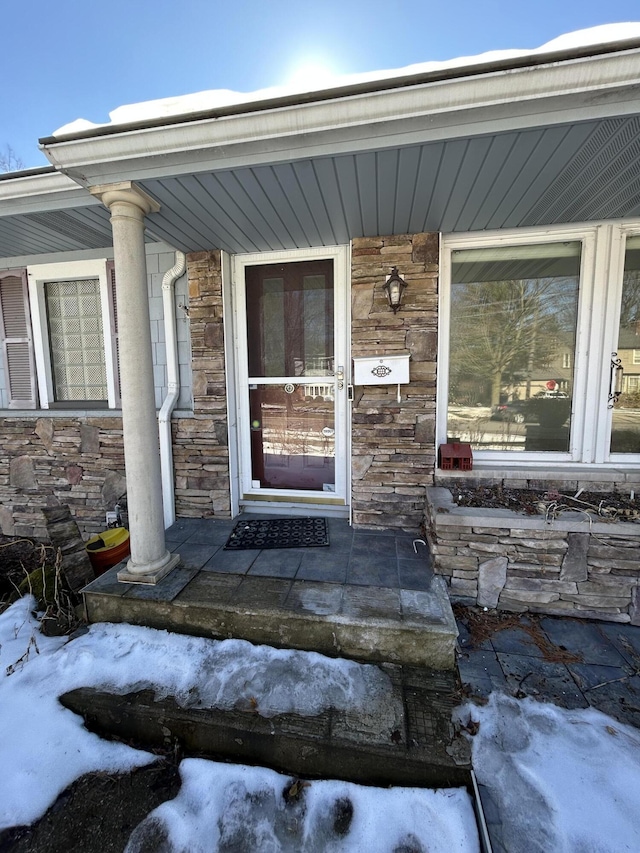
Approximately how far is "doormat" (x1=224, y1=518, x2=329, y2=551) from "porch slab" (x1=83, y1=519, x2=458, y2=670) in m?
0.12

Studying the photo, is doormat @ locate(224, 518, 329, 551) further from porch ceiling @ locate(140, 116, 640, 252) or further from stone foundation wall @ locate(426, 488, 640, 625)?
porch ceiling @ locate(140, 116, 640, 252)

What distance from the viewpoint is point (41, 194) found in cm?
234

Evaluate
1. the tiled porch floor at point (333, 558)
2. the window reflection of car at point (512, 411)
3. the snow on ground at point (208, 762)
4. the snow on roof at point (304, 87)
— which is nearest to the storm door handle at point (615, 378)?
the window reflection of car at point (512, 411)

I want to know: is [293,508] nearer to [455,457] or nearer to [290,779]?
[455,457]

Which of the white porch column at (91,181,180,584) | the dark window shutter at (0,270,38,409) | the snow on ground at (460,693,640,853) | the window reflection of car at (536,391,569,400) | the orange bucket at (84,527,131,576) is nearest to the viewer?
the snow on ground at (460,693,640,853)

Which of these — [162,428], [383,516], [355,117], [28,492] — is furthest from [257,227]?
[28,492]

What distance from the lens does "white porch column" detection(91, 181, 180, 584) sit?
2.12 metres

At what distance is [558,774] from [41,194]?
3947 mm

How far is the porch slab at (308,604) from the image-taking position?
1.88 metres

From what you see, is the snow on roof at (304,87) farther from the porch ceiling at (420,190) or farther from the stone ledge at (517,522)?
the stone ledge at (517,522)

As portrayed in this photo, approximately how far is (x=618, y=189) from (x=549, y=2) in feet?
5.32

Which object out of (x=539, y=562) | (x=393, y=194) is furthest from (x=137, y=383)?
(x=539, y=562)

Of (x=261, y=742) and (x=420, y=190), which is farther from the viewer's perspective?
(x=420, y=190)

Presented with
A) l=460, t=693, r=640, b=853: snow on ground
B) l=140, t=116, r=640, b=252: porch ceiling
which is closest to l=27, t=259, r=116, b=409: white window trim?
l=140, t=116, r=640, b=252: porch ceiling
